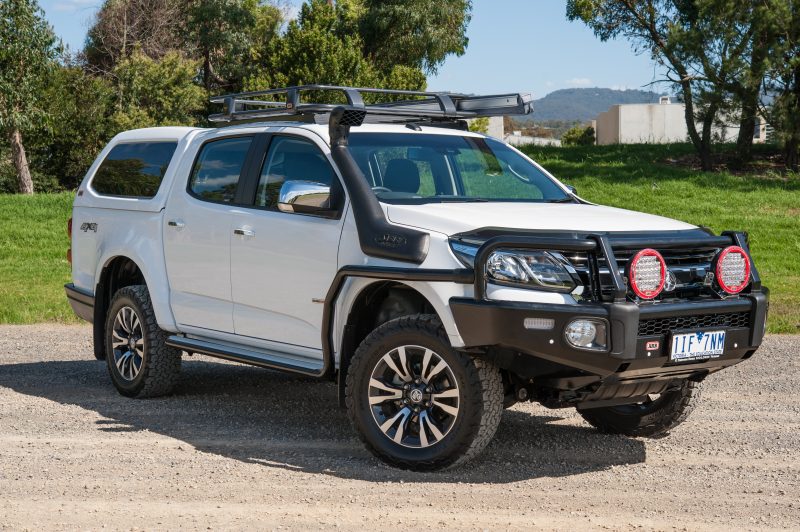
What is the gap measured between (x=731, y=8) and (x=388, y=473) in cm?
2089

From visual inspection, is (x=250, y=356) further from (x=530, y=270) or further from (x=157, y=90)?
(x=157, y=90)

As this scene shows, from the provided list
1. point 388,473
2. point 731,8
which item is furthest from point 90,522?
point 731,8

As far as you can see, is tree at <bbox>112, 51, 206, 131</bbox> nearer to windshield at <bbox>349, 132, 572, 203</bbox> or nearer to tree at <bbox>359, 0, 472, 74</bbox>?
tree at <bbox>359, 0, 472, 74</bbox>

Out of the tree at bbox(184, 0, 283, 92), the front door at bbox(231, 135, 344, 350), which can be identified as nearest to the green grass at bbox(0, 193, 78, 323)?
the front door at bbox(231, 135, 344, 350)

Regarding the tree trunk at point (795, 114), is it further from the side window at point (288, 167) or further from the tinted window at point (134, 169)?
the side window at point (288, 167)

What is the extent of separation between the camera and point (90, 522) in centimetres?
505

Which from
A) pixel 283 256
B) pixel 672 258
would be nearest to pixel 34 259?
pixel 283 256

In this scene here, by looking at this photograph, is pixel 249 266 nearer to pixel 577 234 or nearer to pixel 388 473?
pixel 388 473

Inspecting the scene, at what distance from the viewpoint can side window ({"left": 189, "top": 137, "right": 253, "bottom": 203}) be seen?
7473 millimetres

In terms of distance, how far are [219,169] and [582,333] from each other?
310 centimetres

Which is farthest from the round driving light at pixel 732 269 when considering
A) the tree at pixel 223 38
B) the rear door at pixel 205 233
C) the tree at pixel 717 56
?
the tree at pixel 223 38

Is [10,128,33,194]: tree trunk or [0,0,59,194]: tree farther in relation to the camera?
[10,128,33,194]: tree trunk

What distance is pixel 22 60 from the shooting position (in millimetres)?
36438

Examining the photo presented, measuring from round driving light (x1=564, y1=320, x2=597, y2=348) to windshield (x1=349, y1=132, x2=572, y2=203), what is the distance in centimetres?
141
